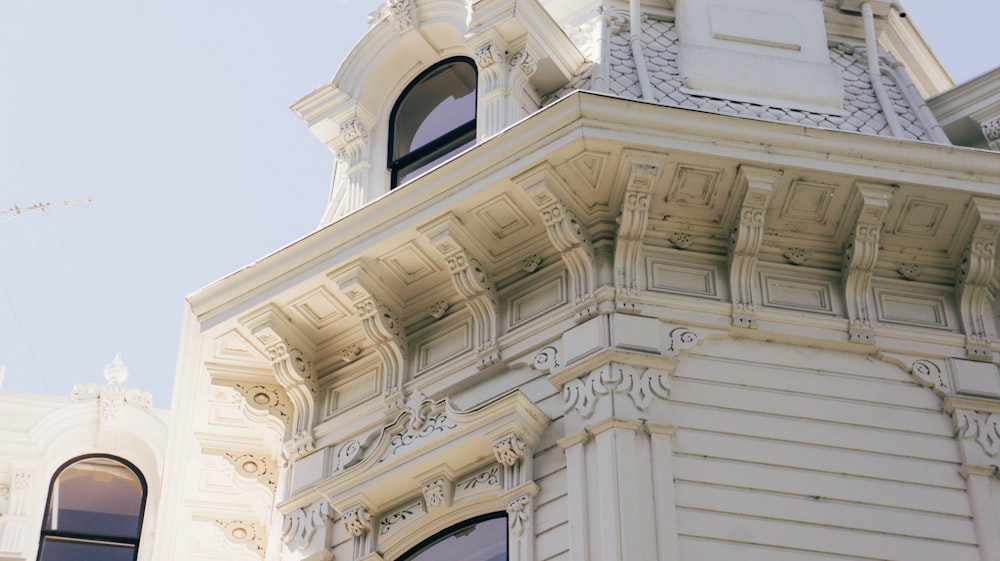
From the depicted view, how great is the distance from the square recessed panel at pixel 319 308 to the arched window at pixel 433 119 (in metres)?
1.88

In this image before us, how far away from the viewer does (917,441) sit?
15055 millimetres

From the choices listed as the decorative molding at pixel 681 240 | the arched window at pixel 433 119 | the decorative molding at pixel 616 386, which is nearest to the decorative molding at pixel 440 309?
the decorative molding at pixel 616 386

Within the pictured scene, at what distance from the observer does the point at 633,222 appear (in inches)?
617

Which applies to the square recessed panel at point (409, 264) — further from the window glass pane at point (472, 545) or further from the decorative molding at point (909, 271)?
the decorative molding at point (909, 271)

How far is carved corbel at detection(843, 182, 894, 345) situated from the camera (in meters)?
15.7

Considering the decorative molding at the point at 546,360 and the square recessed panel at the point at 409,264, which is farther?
the square recessed panel at the point at 409,264

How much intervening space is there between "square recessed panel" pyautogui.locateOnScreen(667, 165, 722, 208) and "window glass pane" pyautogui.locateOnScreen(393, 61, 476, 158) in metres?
2.93

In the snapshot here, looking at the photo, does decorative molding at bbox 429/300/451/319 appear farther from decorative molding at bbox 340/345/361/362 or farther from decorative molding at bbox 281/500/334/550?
decorative molding at bbox 281/500/334/550

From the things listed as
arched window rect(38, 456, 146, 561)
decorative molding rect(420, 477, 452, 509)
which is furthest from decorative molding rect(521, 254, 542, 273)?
arched window rect(38, 456, 146, 561)

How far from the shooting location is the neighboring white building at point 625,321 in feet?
47.6

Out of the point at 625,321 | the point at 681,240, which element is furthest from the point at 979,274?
the point at 625,321

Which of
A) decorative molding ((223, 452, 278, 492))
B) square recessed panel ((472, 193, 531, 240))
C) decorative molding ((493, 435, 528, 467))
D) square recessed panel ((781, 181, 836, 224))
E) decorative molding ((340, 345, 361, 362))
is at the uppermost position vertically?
square recessed panel ((781, 181, 836, 224))

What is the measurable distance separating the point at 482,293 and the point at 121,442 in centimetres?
670

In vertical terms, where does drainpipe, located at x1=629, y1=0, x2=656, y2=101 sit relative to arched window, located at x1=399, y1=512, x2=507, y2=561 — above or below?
above
